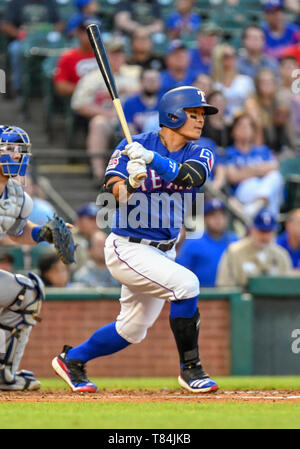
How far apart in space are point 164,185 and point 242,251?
142 inches

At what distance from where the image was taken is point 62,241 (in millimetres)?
6258

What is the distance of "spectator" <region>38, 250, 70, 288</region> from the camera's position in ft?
30.5

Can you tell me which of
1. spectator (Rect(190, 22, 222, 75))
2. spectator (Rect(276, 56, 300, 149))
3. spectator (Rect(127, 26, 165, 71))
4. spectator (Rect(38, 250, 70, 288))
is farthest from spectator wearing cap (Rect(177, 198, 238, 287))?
spectator (Rect(190, 22, 222, 75))

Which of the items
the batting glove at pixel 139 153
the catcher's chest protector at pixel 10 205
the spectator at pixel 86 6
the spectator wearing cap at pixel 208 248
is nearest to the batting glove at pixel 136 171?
the batting glove at pixel 139 153

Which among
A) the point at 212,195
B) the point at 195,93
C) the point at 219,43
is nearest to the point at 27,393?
the point at 195,93

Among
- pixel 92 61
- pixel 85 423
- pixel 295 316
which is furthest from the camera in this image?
pixel 92 61

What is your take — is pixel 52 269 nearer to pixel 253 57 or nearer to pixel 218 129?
pixel 218 129

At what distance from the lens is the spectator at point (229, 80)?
38.2 ft

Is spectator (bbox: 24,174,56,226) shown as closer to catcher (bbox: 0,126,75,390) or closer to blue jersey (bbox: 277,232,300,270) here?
blue jersey (bbox: 277,232,300,270)

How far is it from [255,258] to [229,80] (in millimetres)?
2874

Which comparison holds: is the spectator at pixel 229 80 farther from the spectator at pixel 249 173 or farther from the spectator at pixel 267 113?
the spectator at pixel 249 173

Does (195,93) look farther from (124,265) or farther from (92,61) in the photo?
(92,61)

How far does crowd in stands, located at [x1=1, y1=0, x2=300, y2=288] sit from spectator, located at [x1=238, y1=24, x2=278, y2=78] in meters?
0.01

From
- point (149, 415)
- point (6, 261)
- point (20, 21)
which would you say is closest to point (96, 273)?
point (6, 261)
